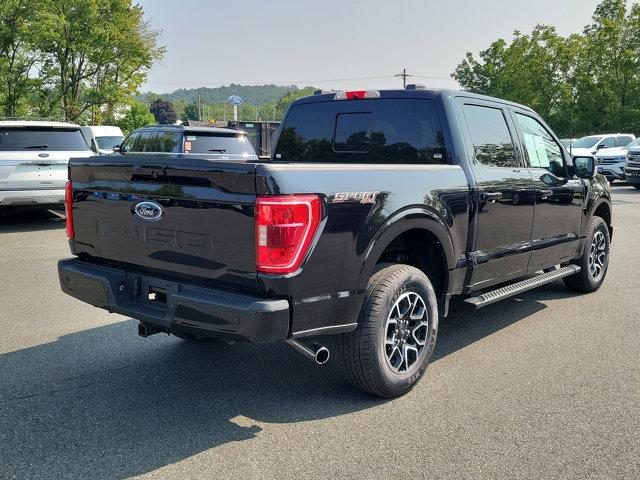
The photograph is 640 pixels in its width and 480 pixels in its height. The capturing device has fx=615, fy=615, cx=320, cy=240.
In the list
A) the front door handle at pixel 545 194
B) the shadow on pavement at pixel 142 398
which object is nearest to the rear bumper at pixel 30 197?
the shadow on pavement at pixel 142 398

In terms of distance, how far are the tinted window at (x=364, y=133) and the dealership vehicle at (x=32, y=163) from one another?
260 inches

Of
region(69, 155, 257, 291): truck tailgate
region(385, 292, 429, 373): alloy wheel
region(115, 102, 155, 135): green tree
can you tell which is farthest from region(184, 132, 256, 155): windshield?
region(115, 102, 155, 135): green tree

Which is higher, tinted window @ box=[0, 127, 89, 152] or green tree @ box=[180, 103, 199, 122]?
green tree @ box=[180, 103, 199, 122]

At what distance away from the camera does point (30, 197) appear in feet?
34.3

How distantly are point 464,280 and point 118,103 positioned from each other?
98.8ft

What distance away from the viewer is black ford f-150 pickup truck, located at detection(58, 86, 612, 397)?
315 centimetres

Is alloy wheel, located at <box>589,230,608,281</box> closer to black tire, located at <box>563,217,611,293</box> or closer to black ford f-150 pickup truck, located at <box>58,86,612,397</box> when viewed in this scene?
black tire, located at <box>563,217,611,293</box>

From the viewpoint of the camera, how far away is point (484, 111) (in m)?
4.90

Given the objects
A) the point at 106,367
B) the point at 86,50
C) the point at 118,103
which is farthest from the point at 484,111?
the point at 118,103

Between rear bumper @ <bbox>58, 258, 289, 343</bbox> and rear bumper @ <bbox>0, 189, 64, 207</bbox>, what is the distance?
7.28 m

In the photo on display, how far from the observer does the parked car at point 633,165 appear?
19.2 m

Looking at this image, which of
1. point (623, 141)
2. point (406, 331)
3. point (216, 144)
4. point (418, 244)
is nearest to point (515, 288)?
point (418, 244)

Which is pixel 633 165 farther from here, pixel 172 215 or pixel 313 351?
pixel 172 215

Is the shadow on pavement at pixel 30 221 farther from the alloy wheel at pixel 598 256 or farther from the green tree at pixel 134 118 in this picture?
the green tree at pixel 134 118
